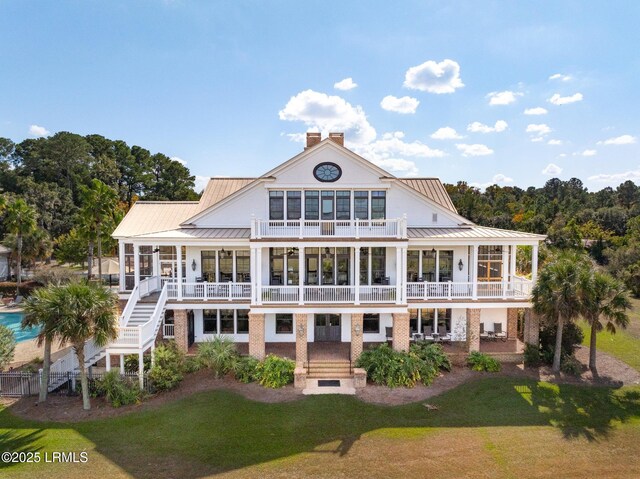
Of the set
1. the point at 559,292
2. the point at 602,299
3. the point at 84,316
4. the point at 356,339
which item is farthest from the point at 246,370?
the point at 602,299

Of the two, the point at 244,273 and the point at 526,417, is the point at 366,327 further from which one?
the point at 526,417

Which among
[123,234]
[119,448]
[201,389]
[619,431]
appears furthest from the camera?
[123,234]

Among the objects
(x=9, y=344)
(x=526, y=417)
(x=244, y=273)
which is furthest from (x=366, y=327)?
(x=9, y=344)

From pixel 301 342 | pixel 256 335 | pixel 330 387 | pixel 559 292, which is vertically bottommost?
pixel 330 387

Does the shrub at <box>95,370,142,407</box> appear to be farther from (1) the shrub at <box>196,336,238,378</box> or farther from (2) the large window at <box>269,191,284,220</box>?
(2) the large window at <box>269,191,284,220</box>

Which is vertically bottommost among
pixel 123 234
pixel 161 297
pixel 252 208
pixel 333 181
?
pixel 161 297

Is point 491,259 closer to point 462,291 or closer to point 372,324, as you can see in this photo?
point 462,291
